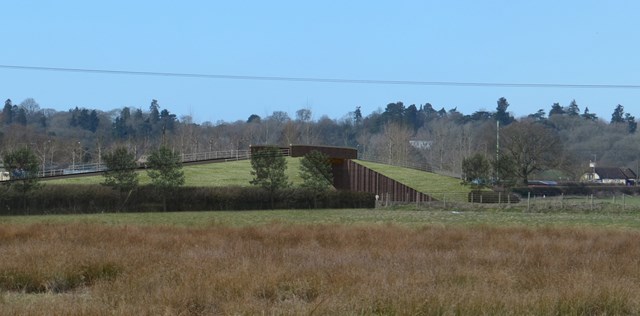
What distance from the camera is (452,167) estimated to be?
118000mm

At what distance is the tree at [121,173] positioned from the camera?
176 ft

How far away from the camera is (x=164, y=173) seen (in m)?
55.8

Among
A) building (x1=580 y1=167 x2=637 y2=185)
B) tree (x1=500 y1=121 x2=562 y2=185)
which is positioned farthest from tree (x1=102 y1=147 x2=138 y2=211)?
building (x1=580 y1=167 x2=637 y2=185)

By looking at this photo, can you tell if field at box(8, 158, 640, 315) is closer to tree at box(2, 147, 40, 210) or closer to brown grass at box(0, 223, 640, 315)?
brown grass at box(0, 223, 640, 315)

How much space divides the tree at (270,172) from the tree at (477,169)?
56.4 ft

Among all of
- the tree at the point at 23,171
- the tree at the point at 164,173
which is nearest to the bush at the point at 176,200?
the tree at the point at 164,173

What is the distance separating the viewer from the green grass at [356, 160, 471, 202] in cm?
6850

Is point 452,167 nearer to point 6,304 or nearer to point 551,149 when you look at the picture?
point 551,149

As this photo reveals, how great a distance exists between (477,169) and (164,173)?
27.0 meters

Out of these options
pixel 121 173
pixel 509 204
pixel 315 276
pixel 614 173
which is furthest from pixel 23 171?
pixel 614 173

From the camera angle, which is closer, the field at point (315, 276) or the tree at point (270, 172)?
the field at point (315, 276)

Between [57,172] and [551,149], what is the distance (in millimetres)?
52633

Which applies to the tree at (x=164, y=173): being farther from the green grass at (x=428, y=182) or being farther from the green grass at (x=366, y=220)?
the green grass at (x=428, y=182)

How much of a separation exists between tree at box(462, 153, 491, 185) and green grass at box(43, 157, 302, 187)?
14.5 meters
